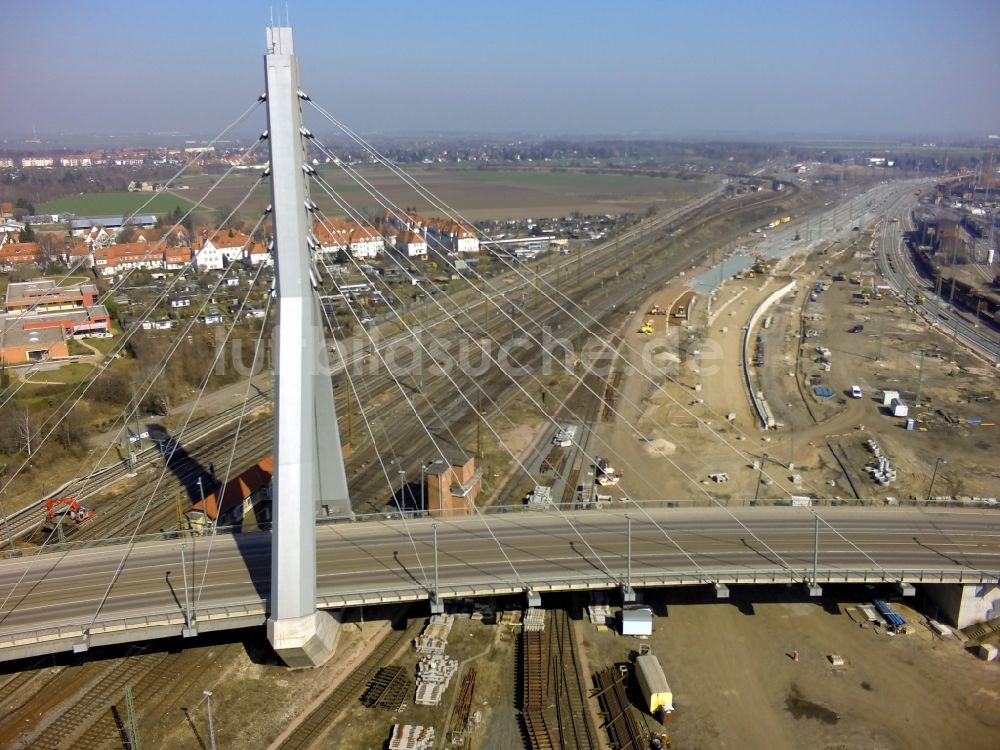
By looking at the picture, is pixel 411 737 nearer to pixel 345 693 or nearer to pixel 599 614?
pixel 345 693

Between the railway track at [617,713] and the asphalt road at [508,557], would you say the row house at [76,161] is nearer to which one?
the asphalt road at [508,557]

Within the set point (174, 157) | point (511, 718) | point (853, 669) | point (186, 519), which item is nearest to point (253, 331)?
point (186, 519)

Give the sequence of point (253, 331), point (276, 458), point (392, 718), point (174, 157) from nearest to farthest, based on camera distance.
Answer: point (276, 458), point (392, 718), point (253, 331), point (174, 157)

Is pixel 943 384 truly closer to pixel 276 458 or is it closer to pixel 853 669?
pixel 853 669

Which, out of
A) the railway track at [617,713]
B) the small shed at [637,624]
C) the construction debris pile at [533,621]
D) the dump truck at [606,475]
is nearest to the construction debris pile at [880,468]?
the dump truck at [606,475]

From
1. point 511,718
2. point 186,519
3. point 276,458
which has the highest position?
point 276,458
